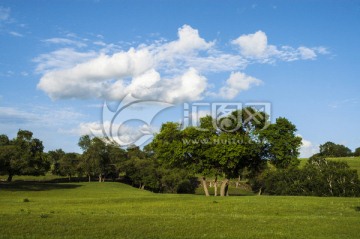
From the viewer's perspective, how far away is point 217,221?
21.5 meters

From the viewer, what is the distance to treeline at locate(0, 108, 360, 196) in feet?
183

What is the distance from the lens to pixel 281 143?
55.7 m

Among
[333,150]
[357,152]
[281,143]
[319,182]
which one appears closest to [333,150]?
[333,150]

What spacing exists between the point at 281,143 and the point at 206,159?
35.6ft

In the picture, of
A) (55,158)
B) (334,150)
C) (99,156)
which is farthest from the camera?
(334,150)

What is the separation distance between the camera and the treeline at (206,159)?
55719 mm

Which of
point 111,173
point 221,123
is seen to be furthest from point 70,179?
point 221,123

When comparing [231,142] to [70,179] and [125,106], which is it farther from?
[70,179]

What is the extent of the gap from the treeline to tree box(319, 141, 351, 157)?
80.3m

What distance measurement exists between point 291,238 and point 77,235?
9493mm

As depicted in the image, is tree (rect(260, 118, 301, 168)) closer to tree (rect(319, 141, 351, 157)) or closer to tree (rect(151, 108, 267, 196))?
tree (rect(151, 108, 267, 196))

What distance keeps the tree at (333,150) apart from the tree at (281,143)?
458ft

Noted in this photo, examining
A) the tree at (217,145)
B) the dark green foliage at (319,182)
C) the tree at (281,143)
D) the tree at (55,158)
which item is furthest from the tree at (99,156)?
the tree at (281,143)

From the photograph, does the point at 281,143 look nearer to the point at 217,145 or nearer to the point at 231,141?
the point at 231,141
